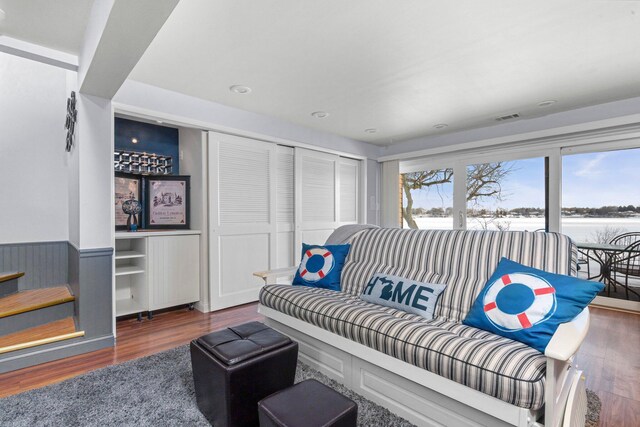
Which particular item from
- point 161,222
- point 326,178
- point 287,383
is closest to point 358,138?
point 326,178

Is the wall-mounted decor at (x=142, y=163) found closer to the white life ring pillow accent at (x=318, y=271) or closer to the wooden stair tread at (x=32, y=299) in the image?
the wooden stair tread at (x=32, y=299)

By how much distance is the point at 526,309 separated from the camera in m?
1.50

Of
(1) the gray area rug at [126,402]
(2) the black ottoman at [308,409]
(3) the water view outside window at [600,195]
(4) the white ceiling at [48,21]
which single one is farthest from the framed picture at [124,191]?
(3) the water view outside window at [600,195]

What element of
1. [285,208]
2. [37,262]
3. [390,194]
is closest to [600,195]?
[390,194]

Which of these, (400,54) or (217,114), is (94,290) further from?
(400,54)

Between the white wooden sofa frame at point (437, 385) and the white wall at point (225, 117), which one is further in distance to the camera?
the white wall at point (225, 117)

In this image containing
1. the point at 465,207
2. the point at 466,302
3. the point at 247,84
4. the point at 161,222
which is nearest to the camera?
the point at 466,302

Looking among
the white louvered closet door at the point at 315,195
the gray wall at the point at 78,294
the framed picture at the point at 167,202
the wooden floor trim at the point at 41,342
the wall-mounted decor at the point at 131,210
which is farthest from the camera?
the white louvered closet door at the point at 315,195

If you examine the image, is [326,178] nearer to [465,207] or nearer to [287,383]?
[465,207]

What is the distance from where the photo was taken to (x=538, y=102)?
337 centimetres

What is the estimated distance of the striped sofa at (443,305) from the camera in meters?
1.28

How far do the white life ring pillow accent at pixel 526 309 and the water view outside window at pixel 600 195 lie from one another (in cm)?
307

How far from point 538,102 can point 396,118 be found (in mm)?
1505

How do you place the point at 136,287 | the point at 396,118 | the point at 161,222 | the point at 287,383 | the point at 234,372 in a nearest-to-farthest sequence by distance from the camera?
the point at 234,372, the point at 287,383, the point at 136,287, the point at 161,222, the point at 396,118
